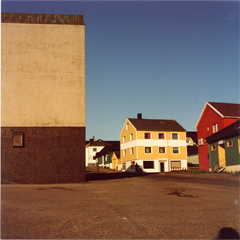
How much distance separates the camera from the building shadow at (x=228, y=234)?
16.2ft

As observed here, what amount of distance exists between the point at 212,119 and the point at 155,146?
1387cm

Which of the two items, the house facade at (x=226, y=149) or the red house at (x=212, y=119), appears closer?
the house facade at (x=226, y=149)

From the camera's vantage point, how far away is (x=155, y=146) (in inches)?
2010

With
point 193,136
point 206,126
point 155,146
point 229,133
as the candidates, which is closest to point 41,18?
point 229,133

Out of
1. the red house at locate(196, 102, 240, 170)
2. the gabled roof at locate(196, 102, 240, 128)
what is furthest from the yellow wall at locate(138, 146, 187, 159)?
the gabled roof at locate(196, 102, 240, 128)

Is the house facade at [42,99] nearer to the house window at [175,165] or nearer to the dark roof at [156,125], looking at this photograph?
the dark roof at [156,125]

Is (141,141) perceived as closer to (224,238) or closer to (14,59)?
(14,59)

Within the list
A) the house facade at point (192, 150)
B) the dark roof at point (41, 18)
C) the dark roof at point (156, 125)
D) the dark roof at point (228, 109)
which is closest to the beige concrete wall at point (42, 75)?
the dark roof at point (41, 18)

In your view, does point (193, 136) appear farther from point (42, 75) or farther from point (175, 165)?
point (42, 75)

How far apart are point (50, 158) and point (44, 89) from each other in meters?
4.25

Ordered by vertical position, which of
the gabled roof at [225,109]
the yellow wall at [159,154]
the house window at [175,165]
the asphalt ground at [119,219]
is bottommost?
the house window at [175,165]

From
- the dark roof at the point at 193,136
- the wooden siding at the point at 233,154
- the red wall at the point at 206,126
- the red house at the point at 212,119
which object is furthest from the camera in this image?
the dark roof at the point at 193,136

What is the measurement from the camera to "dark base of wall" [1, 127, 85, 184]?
16469 mm

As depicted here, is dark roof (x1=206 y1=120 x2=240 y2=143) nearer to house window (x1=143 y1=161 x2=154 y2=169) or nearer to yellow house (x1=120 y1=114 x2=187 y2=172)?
yellow house (x1=120 y1=114 x2=187 y2=172)
